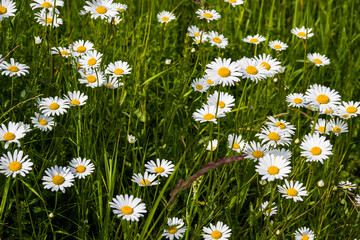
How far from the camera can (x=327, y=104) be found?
2479 millimetres

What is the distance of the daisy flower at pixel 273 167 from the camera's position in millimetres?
2035

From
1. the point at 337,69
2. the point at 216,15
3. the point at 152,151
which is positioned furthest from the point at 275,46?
the point at 152,151

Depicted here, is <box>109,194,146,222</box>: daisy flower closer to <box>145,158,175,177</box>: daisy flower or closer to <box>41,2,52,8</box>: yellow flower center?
<box>145,158,175,177</box>: daisy flower

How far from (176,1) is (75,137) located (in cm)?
185

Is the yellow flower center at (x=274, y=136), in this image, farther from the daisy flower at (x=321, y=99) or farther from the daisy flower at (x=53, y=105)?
the daisy flower at (x=53, y=105)

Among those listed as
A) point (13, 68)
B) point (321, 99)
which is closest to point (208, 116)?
point (321, 99)

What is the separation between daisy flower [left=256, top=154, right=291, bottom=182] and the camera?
204 centimetres

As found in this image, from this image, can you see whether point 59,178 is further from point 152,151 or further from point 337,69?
point 337,69

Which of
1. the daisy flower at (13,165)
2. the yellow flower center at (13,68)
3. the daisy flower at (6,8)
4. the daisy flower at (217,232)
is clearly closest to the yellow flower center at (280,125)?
the daisy flower at (217,232)

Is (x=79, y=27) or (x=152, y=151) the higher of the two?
(x=79, y=27)

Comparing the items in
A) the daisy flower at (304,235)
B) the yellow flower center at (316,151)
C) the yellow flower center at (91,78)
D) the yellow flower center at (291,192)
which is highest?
the yellow flower center at (91,78)

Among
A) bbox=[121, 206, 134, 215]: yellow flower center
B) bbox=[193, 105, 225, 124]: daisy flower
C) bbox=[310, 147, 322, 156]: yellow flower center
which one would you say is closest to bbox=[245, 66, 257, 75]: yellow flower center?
bbox=[193, 105, 225, 124]: daisy flower

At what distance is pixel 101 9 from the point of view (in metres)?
2.71

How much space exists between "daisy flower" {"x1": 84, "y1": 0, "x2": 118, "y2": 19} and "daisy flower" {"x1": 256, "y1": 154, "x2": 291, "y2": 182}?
1298 millimetres
